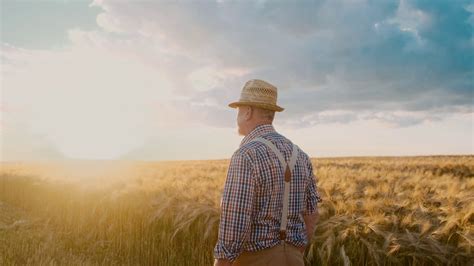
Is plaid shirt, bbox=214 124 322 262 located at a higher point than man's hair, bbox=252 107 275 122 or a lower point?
lower

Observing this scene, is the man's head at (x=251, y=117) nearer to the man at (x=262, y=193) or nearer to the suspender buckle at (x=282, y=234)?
the man at (x=262, y=193)

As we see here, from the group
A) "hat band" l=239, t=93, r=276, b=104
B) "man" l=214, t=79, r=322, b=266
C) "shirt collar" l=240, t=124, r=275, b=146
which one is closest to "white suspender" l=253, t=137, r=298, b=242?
"man" l=214, t=79, r=322, b=266

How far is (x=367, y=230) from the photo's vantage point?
5176 mm

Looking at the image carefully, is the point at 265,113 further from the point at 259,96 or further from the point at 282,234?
the point at 282,234

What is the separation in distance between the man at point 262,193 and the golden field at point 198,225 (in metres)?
1.82

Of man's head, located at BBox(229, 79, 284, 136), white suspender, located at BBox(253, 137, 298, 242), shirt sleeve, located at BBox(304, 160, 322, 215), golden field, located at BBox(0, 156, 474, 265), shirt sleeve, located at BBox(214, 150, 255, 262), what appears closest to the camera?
shirt sleeve, located at BBox(214, 150, 255, 262)

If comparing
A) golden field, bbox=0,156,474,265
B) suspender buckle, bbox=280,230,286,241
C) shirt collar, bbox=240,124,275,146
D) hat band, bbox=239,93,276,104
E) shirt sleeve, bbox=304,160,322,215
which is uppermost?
hat band, bbox=239,93,276,104

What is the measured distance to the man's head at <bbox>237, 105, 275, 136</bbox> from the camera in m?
3.44

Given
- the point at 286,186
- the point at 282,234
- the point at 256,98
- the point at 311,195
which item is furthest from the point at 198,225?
the point at 256,98

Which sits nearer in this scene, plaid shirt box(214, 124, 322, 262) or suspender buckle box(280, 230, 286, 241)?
plaid shirt box(214, 124, 322, 262)

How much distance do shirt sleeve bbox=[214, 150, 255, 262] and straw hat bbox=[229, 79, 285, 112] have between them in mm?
451

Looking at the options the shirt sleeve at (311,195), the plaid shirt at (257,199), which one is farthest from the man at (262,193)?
the shirt sleeve at (311,195)

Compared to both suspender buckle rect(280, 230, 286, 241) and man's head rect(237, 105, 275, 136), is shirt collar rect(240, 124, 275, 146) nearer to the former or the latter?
man's head rect(237, 105, 275, 136)

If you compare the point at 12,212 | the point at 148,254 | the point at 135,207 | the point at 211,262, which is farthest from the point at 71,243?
the point at 12,212
